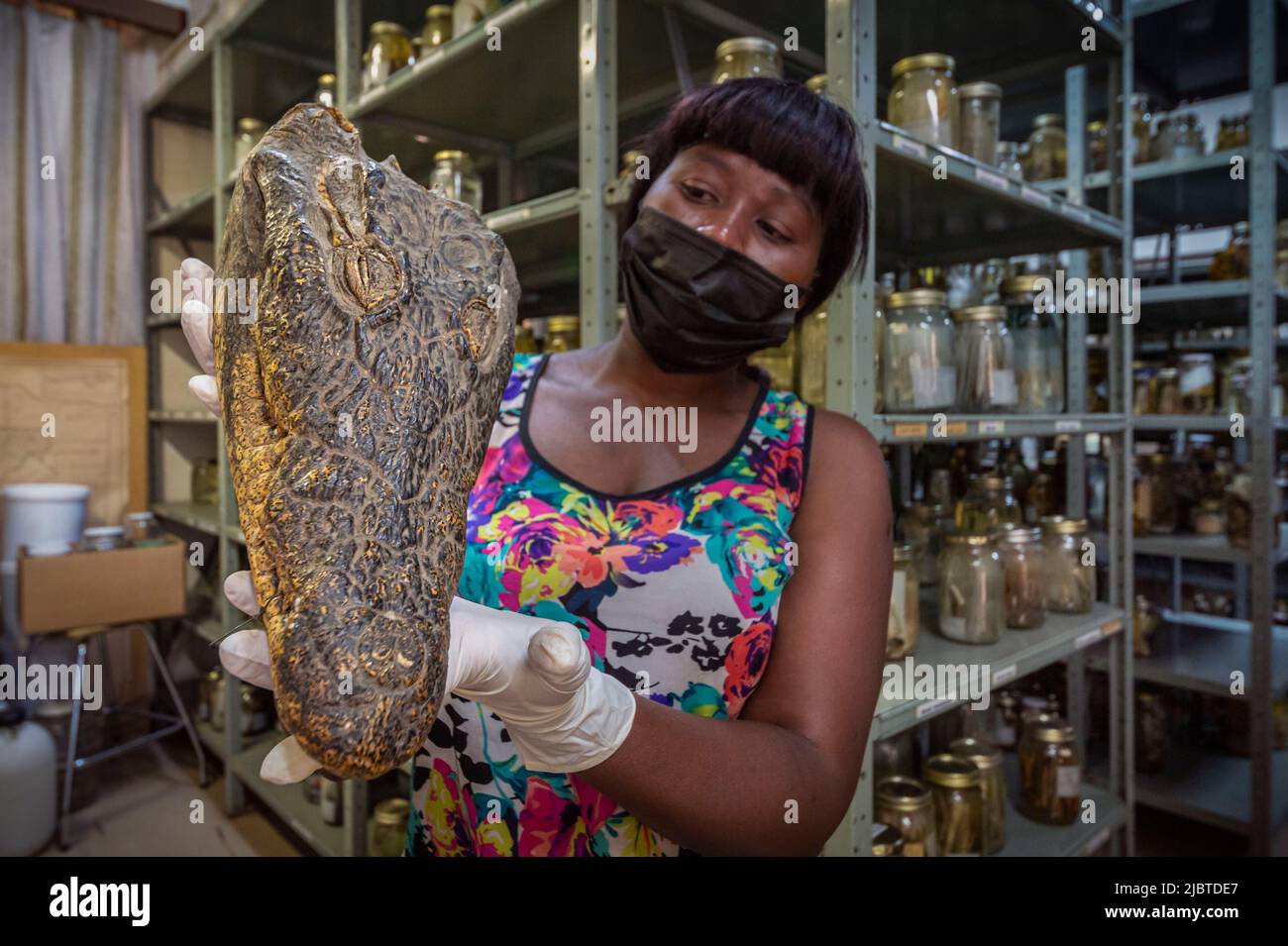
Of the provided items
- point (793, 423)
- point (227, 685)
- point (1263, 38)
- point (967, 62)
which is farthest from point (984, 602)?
point (227, 685)

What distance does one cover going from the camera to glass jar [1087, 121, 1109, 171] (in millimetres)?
2598

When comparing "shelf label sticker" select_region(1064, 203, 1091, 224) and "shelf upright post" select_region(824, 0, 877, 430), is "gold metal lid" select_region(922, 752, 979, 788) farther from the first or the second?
"shelf label sticker" select_region(1064, 203, 1091, 224)

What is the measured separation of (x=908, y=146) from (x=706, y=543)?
80 centimetres

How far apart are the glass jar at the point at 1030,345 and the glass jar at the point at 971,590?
0.35 metres

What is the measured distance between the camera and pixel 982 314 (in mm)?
1607

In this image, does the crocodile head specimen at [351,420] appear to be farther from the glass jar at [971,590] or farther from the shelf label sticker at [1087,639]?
the shelf label sticker at [1087,639]

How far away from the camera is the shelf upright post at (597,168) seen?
1356mm

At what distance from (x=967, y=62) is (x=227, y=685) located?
306cm

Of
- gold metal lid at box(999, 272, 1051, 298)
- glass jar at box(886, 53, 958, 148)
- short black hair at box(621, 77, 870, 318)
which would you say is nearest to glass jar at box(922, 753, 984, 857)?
gold metal lid at box(999, 272, 1051, 298)

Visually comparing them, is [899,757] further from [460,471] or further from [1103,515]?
[460,471]

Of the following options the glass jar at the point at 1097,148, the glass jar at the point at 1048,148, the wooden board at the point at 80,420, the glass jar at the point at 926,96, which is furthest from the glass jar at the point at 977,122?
the wooden board at the point at 80,420

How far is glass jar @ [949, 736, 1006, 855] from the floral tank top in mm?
987

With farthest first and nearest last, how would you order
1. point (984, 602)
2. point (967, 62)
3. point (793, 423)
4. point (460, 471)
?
point (967, 62) < point (984, 602) < point (793, 423) < point (460, 471)
